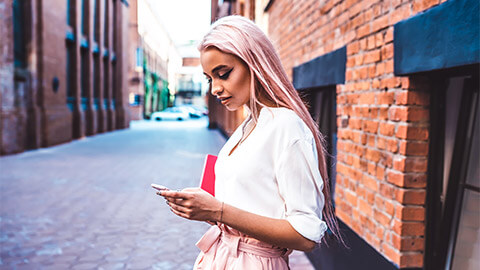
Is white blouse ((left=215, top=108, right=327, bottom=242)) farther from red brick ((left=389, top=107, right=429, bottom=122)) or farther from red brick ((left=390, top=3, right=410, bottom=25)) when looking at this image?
red brick ((left=390, top=3, right=410, bottom=25))

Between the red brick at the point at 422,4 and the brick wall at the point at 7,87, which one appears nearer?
the red brick at the point at 422,4

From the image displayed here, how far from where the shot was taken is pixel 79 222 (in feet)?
18.7

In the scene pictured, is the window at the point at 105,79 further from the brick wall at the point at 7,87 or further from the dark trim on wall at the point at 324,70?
the dark trim on wall at the point at 324,70

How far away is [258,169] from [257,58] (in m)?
0.37

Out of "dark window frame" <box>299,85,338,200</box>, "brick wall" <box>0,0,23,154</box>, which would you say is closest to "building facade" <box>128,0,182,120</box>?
"brick wall" <box>0,0,23,154</box>

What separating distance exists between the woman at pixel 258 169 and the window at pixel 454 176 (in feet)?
3.97

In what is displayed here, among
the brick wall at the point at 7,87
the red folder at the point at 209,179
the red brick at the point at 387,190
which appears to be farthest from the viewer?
the brick wall at the point at 7,87

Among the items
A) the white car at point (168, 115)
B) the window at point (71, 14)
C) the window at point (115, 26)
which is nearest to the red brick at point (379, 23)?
the window at point (71, 14)

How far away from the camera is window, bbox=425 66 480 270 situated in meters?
2.25

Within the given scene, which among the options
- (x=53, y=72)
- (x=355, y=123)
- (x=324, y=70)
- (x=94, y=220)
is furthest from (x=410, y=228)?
(x=53, y=72)

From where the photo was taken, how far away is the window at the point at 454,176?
7.38 feet

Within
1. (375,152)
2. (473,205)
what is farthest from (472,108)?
(375,152)

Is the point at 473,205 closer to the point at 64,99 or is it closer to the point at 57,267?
the point at 57,267

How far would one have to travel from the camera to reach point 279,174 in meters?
1.31
